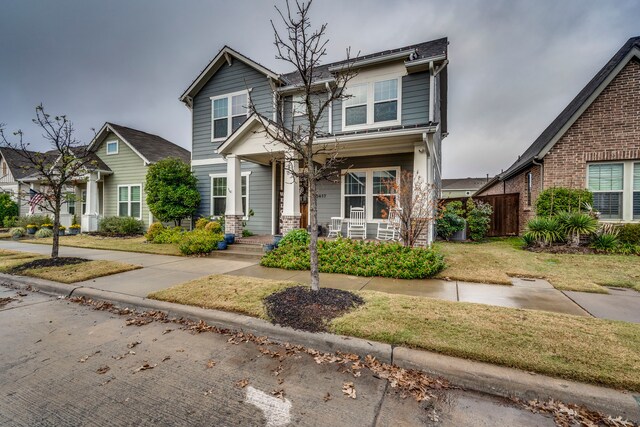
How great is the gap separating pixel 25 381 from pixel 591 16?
19534 millimetres

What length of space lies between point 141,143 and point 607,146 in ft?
70.7

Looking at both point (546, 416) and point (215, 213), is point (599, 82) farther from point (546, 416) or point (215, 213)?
point (215, 213)

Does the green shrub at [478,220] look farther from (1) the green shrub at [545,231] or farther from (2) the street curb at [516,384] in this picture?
(2) the street curb at [516,384]

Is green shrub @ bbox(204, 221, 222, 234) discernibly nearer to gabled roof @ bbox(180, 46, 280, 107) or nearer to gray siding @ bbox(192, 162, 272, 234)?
gray siding @ bbox(192, 162, 272, 234)

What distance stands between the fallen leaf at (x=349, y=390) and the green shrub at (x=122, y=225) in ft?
52.4

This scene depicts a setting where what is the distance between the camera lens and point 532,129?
1975cm

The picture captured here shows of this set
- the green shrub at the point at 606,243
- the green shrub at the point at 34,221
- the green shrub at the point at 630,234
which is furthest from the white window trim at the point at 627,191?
the green shrub at the point at 34,221

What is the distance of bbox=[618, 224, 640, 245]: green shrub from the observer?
28.9ft

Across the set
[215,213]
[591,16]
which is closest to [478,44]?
[591,16]

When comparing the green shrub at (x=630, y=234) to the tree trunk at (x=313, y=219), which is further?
the green shrub at (x=630, y=234)

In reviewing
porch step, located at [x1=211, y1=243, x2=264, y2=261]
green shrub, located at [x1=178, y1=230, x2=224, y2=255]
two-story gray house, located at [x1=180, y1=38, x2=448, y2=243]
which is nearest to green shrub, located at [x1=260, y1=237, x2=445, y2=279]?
porch step, located at [x1=211, y1=243, x2=264, y2=261]

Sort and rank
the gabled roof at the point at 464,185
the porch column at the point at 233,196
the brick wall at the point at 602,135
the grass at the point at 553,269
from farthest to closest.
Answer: the gabled roof at the point at 464,185 < the porch column at the point at 233,196 < the brick wall at the point at 602,135 < the grass at the point at 553,269

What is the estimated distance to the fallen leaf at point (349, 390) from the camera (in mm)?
2403

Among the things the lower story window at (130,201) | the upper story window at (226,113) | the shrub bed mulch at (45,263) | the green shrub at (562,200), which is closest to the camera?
the shrub bed mulch at (45,263)
